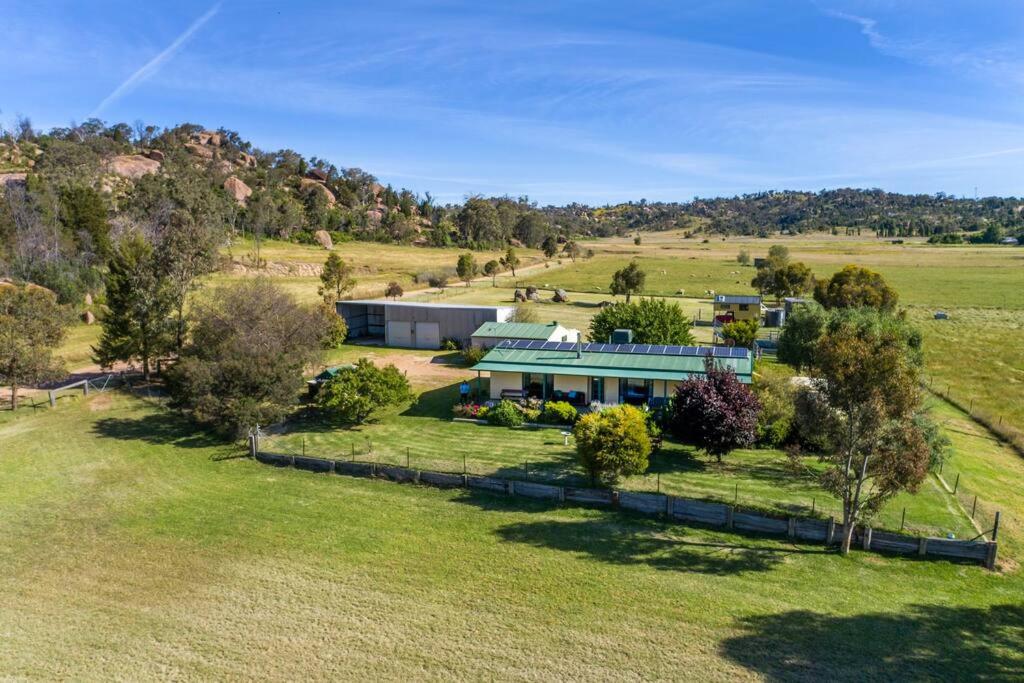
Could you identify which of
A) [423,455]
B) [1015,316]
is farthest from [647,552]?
[1015,316]

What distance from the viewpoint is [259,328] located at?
108 ft

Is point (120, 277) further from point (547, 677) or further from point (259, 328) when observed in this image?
point (547, 677)

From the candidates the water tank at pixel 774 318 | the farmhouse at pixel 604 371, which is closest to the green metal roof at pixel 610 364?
the farmhouse at pixel 604 371

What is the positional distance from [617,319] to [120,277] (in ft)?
105

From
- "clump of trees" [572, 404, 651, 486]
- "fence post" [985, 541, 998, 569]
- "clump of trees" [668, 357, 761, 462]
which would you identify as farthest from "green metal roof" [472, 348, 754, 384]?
"fence post" [985, 541, 998, 569]

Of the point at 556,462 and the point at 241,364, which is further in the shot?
the point at 241,364

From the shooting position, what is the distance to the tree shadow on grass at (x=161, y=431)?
3084cm

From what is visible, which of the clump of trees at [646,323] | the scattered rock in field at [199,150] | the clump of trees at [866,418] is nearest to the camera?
the clump of trees at [866,418]

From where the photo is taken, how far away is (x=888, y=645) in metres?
15.0

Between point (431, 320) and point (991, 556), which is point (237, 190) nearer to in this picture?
point (431, 320)

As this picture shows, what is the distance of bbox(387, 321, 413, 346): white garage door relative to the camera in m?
53.3

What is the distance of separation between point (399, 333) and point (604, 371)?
81.9 feet

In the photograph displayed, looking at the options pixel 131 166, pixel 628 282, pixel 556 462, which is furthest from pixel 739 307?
pixel 131 166

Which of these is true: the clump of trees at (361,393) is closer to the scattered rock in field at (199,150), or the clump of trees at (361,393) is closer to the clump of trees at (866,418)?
the clump of trees at (866,418)
